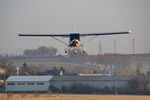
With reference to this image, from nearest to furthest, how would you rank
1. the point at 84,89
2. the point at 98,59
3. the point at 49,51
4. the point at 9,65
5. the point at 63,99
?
the point at 63,99, the point at 84,89, the point at 9,65, the point at 98,59, the point at 49,51

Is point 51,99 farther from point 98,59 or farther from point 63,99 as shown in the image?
point 98,59

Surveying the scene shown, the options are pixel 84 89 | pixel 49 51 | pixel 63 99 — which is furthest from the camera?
pixel 49 51

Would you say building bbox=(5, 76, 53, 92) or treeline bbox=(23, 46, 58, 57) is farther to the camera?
treeline bbox=(23, 46, 58, 57)

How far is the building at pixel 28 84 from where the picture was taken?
10456 cm

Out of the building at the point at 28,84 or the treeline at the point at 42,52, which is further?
the treeline at the point at 42,52

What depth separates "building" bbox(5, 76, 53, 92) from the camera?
343 feet

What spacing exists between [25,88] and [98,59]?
1876 inches

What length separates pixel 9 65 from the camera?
13625 centimetres

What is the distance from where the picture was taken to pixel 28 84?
10638cm

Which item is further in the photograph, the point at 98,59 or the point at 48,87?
the point at 98,59

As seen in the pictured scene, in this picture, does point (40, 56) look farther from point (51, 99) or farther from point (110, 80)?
point (51, 99)

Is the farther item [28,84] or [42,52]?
[42,52]

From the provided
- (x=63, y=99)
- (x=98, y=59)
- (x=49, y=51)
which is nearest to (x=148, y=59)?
(x=98, y=59)

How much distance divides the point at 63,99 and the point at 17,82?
97.9 ft
